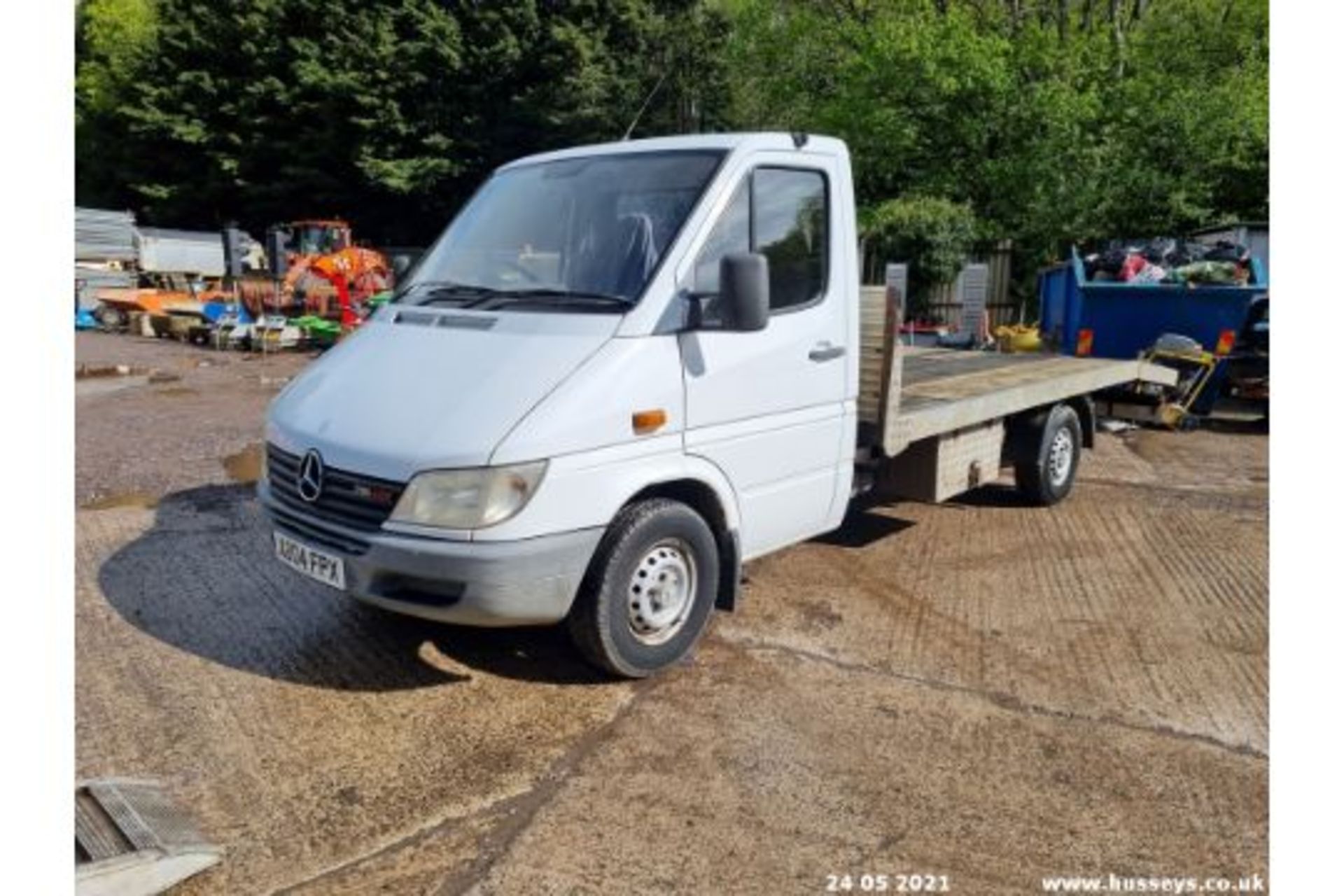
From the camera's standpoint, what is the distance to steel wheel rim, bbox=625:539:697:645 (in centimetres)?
398

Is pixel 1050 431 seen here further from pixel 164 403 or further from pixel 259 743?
pixel 164 403

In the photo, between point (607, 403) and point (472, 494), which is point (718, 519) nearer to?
point (607, 403)

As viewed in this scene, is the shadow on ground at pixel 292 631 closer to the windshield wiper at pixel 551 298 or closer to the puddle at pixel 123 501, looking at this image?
the puddle at pixel 123 501

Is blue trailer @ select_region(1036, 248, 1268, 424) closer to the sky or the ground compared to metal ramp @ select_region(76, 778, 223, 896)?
closer to the sky

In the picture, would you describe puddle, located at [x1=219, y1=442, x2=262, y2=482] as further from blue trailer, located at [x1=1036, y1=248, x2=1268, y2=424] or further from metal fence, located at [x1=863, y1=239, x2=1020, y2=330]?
metal fence, located at [x1=863, y1=239, x2=1020, y2=330]

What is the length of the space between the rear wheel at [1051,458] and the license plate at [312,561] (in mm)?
4870

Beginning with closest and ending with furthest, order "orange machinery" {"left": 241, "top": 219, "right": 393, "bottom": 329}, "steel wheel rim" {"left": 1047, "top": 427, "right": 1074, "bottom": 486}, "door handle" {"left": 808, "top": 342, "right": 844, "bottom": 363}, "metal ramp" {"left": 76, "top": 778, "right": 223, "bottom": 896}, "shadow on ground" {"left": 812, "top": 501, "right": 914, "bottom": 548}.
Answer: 1. "metal ramp" {"left": 76, "top": 778, "right": 223, "bottom": 896}
2. "door handle" {"left": 808, "top": 342, "right": 844, "bottom": 363}
3. "shadow on ground" {"left": 812, "top": 501, "right": 914, "bottom": 548}
4. "steel wheel rim" {"left": 1047, "top": 427, "right": 1074, "bottom": 486}
5. "orange machinery" {"left": 241, "top": 219, "right": 393, "bottom": 329}

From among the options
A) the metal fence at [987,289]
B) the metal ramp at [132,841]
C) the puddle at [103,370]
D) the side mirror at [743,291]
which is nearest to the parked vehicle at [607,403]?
the side mirror at [743,291]

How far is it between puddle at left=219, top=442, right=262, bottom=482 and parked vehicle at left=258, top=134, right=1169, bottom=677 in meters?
3.55

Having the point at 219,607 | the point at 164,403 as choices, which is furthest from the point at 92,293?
the point at 219,607

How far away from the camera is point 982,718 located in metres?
3.90

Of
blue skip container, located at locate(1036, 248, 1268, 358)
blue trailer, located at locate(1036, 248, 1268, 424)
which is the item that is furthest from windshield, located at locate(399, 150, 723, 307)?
blue skip container, located at locate(1036, 248, 1268, 358)

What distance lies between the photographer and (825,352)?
4551 mm

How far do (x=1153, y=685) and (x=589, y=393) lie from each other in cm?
272
